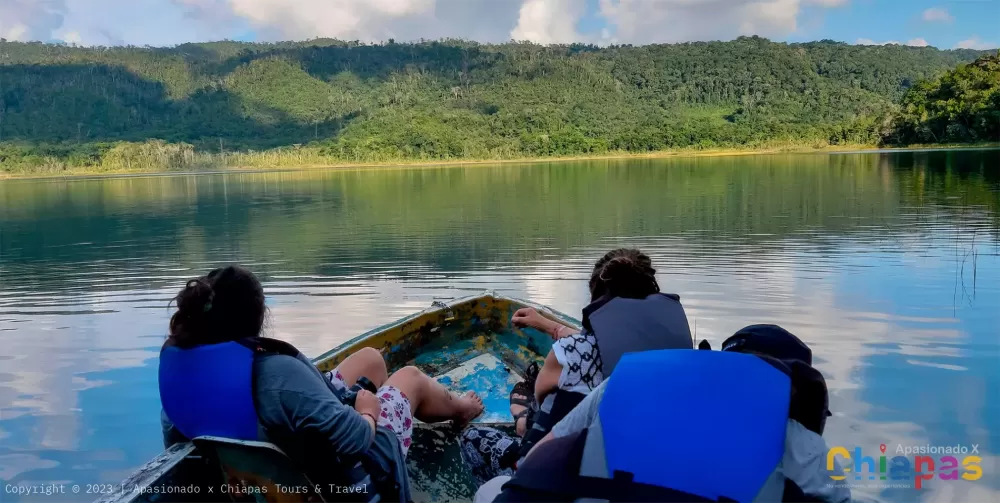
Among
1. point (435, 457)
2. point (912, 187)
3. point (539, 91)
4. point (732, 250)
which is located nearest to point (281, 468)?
point (435, 457)

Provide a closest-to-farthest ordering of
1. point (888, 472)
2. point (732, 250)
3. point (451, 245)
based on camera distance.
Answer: point (888, 472)
point (732, 250)
point (451, 245)

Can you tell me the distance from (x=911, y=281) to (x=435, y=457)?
8060mm

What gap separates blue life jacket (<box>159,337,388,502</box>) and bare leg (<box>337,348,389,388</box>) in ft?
2.85

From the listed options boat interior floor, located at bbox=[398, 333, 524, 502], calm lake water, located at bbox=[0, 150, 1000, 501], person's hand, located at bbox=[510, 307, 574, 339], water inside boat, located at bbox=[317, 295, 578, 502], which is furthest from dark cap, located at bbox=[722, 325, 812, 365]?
calm lake water, located at bbox=[0, 150, 1000, 501]

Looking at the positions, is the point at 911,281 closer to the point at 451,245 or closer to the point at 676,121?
the point at 451,245

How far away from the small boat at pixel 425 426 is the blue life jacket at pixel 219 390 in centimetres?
6

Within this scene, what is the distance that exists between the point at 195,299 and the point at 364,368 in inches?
46.7

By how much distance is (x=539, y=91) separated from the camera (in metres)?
129

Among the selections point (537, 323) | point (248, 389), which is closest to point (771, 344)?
point (248, 389)

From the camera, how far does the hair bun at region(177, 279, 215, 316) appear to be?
8.04 ft

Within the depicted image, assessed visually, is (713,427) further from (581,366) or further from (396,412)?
(396,412)

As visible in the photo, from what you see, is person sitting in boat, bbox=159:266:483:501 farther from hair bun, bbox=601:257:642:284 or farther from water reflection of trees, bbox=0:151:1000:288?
water reflection of trees, bbox=0:151:1000:288

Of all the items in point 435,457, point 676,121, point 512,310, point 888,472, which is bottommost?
point 888,472

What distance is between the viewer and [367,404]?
2824mm
